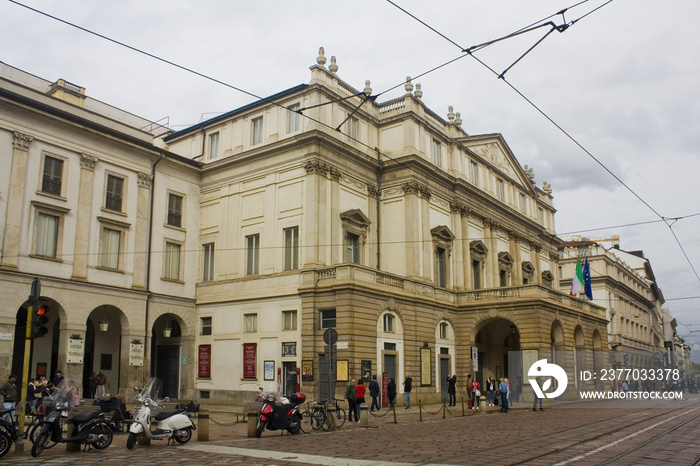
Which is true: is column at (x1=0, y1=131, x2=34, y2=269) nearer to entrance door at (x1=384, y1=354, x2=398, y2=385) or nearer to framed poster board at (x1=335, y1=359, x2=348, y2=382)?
framed poster board at (x1=335, y1=359, x2=348, y2=382)

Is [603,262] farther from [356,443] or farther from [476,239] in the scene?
[356,443]

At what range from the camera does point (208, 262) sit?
36969 millimetres

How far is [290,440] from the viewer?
667 inches

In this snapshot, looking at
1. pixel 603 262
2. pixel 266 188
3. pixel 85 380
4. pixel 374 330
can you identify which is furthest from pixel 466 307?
pixel 603 262

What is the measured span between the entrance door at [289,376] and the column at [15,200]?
13.0 m

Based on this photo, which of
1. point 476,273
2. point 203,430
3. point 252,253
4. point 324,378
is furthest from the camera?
point 476,273

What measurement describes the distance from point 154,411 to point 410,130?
81.7ft

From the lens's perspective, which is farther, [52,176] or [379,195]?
[379,195]

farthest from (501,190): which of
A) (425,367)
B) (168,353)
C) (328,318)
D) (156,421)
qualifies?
(156,421)

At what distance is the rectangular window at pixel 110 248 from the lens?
1260 inches

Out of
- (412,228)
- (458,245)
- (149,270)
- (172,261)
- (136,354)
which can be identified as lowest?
(136,354)

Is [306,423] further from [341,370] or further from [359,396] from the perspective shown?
[341,370]

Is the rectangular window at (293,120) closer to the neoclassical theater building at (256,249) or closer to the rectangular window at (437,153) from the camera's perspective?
the neoclassical theater building at (256,249)

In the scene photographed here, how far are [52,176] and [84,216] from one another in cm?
233
